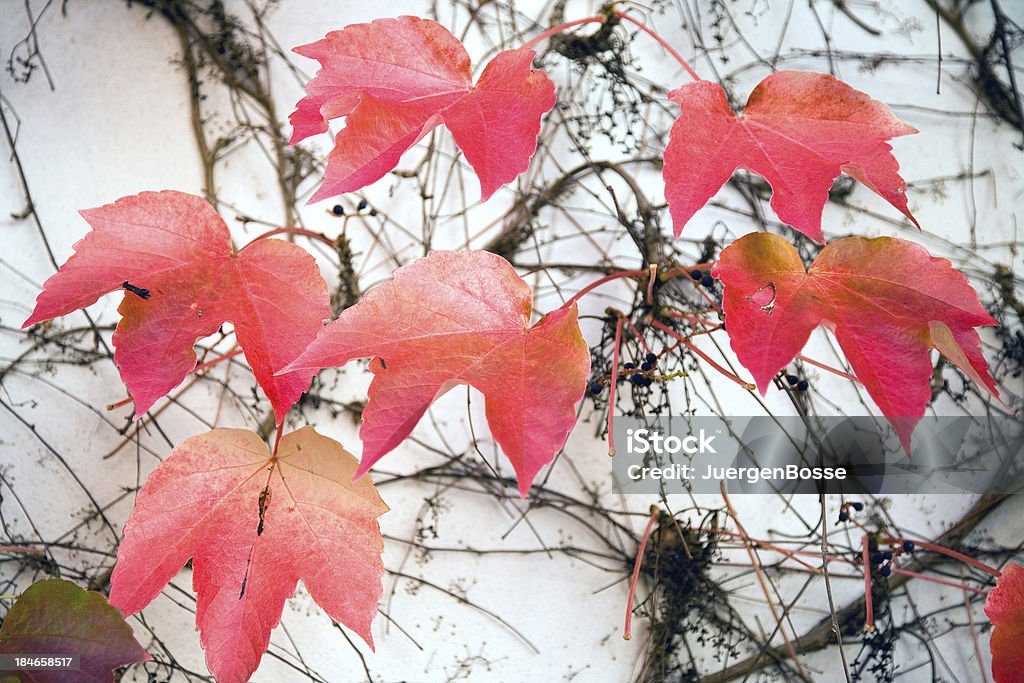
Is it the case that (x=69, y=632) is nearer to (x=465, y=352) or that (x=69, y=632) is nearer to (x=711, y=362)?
(x=465, y=352)

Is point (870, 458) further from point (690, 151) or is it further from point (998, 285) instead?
point (690, 151)

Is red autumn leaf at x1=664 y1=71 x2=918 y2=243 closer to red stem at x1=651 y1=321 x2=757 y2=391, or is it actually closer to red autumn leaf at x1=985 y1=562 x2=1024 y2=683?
red stem at x1=651 y1=321 x2=757 y2=391

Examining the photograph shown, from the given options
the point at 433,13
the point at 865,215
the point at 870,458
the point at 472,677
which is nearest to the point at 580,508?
the point at 472,677

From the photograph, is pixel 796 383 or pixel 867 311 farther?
pixel 796 383

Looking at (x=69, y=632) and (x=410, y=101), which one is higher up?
(x=410, y=101)

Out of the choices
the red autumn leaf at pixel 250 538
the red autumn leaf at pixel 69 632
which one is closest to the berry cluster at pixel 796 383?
the red autumn leaf at pixel 250 538

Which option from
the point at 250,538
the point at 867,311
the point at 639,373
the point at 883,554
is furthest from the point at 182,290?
the point at 883,554

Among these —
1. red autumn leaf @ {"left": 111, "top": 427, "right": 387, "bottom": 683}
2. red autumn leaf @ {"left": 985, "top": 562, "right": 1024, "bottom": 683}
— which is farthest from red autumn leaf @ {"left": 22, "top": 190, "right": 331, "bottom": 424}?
red autumn leaf @ {"left": 985, "top": 562, "right": 1024, "bottom": 683}

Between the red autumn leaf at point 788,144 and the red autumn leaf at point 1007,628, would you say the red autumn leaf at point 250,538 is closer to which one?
the red autumn leaf at point 788,144
